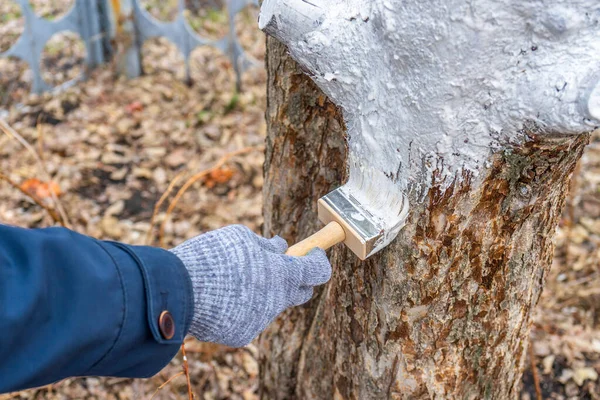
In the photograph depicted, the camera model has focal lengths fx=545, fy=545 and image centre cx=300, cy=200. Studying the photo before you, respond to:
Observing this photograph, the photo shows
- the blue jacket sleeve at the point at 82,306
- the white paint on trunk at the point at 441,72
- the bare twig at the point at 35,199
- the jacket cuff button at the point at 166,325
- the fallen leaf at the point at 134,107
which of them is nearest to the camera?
the white paint on trunk at the point at 441,72

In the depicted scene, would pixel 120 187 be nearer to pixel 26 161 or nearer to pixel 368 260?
pixel 26 161

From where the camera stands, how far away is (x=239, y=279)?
48.3 inches

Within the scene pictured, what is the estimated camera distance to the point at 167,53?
4418mm

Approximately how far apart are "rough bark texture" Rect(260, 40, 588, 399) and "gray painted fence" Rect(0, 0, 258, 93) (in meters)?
2.42

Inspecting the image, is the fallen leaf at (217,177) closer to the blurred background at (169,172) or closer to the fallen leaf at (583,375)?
the blurred background at (169,172)

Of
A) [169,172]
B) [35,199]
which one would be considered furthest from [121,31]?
[35,199]

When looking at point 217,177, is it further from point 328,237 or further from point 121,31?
point 328,237

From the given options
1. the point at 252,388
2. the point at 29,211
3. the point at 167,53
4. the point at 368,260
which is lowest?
the point at 252,388

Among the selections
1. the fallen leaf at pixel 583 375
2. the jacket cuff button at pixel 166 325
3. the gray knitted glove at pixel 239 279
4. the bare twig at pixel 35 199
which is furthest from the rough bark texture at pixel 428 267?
the bare twig at pixel 35 199

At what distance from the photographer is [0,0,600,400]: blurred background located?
2281 millimetres

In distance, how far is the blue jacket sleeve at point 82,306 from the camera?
104cm

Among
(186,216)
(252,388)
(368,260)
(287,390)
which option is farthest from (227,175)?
(368,260)

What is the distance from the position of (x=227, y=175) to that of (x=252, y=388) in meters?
1.31

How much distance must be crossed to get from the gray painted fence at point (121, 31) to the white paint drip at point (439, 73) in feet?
9.19
